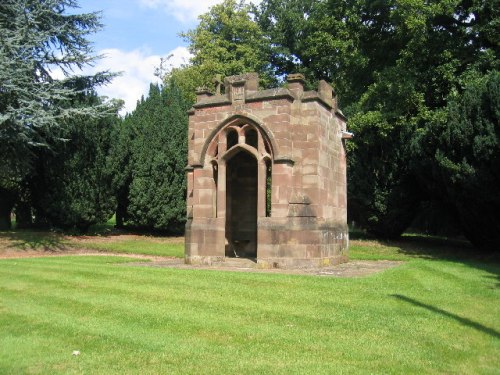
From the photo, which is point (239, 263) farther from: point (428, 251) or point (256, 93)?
point (428, 251)

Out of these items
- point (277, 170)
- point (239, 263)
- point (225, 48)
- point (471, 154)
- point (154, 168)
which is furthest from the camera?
point (225, 48)

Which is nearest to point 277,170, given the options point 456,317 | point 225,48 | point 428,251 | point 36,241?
point 456,317

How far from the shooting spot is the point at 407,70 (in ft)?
63.9

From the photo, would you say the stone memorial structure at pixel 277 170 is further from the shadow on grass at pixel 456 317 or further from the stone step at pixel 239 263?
the shadow on grass at pixel 456 317

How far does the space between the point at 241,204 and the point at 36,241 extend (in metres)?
9.58

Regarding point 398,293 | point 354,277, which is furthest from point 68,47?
point 398,293

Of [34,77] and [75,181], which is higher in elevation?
[34,77]

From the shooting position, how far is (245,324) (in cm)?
602

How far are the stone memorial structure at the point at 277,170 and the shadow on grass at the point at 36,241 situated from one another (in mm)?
8558

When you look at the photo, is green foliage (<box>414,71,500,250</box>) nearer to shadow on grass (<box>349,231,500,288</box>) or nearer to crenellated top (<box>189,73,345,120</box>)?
shadow on grass (<box>349,231,500,288</box>)

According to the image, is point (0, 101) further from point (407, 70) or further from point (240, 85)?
point (407, 70)

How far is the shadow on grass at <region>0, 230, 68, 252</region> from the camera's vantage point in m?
18.9

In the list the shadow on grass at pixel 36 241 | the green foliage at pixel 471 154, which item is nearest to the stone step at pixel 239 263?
the green foliage at pixel 471 154

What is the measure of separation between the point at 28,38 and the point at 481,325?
1814 centimetres
